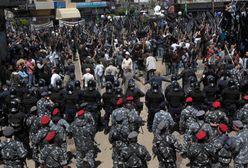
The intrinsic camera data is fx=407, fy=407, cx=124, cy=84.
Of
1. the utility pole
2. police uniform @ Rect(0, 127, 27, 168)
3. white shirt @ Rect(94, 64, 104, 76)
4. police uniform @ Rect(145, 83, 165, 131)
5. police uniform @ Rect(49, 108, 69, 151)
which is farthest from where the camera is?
the utility pole

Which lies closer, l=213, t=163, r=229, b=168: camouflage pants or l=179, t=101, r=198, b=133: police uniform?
l=213, t=163, r=229, b=168: camouflage pants

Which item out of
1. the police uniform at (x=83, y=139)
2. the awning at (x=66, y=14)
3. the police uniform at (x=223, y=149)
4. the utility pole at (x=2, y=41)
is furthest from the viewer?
the awning at (x=66, y=14)

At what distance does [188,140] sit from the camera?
33.0 ft

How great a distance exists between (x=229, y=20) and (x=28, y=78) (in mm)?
13523

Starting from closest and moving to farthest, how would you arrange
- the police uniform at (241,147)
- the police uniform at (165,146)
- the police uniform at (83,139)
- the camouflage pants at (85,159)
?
the police uniform at (241,147), the police uniform at (165,146), the police uniform at (83,139), the camouflage pants at (85,159)

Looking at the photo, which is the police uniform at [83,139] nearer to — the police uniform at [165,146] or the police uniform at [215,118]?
the police uniform at [165,146]

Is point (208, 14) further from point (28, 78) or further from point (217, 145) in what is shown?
point (217, 145)

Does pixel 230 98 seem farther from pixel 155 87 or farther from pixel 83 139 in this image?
pixel 83 139

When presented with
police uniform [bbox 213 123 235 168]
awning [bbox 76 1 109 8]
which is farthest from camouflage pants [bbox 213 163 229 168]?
awning [bbox 76 1 109 8]

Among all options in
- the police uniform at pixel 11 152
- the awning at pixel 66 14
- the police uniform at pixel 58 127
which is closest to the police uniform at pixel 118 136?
the police uniform at pixel 58 127

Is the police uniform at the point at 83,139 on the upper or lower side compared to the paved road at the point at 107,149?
upper

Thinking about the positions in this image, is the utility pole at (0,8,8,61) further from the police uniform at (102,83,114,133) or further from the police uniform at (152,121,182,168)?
the police uniform at (152,121,182,168)

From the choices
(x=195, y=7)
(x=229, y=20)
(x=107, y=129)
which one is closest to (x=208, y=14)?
(x=229, y=20)

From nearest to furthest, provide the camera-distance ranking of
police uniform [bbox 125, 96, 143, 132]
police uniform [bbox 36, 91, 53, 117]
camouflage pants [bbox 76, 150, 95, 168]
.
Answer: camouflage pants [bbox 76, 150, 95, 168], police uniform [bbox 125, 96, 143, 132], police uniform [bbox 36, 91, 53, 117]
